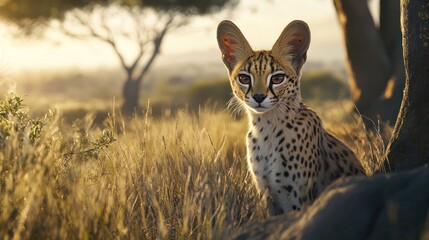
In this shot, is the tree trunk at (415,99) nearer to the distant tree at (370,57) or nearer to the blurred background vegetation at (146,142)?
the blurred background vegetation at (146,142)

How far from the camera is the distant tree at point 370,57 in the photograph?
10953 mm

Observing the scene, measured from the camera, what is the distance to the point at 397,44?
38.0ft

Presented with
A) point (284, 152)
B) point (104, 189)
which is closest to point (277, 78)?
point (284, 152)

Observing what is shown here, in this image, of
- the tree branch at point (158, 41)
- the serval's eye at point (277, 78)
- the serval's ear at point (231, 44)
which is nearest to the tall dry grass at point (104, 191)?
the serval's eye at point (277, 78)

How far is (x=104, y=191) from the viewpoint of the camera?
418 centimetres

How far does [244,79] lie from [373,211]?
198 cm

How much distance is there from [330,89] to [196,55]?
144313mm

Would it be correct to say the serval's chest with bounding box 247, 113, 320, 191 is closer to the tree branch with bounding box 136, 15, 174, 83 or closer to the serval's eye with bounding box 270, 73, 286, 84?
the serval's eye with bounding box 270, 73, 286, 84

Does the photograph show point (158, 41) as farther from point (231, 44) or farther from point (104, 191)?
point (104, 191)

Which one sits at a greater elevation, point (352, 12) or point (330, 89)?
point (352, 12)

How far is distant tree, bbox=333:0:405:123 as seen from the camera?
11.0 m

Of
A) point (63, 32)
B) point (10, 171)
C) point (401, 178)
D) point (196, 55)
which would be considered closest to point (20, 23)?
point (63, 32)

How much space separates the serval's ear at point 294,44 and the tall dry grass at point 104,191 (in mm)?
802

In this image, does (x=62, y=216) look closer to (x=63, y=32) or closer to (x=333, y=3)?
(x=333, y=3)
